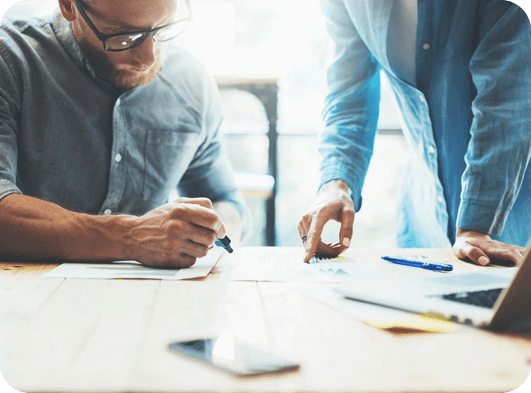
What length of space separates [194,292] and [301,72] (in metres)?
4.04

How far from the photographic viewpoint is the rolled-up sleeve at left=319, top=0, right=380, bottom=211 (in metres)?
1.37

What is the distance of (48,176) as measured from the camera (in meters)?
1.35

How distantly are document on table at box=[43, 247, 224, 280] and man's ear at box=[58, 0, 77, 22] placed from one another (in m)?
0.72

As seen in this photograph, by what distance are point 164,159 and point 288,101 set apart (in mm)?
3247

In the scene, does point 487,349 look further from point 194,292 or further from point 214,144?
point 214,144

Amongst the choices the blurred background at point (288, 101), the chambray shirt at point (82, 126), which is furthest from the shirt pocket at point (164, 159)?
the blurred background at point (288, 101)

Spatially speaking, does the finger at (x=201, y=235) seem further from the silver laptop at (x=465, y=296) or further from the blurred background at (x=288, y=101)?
the blurred background at (x=288, y=101)

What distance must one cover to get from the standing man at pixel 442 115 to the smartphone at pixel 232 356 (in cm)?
55

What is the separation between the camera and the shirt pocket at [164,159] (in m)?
1.47

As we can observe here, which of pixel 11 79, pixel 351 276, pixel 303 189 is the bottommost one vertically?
pixel 303 189

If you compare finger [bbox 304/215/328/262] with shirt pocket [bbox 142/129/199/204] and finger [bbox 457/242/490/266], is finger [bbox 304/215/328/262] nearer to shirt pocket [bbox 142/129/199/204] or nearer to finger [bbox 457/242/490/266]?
finger [bbox 457/242/490/266]

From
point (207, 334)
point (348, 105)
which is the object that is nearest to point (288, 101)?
point (348, 105)

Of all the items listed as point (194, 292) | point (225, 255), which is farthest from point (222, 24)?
point (194, 292)

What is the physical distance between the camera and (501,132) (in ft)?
3.96
